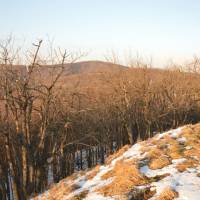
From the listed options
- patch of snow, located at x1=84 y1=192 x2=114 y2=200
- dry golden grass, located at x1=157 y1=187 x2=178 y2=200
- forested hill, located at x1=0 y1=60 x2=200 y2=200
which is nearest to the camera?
dry golden grass, located at x1=157 y1=187 x2=178 y2=200

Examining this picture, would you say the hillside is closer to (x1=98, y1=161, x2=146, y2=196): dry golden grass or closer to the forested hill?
(x1=98, y1=161, x2=146, y2=196): dry golden grass

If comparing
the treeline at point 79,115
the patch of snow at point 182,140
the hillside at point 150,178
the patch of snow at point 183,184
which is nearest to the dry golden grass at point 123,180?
the hillside at point 150,178

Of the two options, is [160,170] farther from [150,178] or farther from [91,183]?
[91,183]

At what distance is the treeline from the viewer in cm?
1378

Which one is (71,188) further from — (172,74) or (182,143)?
(172,74)

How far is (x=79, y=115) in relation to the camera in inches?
928

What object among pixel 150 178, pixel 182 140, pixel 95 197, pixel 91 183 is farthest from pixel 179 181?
pixel 182 140

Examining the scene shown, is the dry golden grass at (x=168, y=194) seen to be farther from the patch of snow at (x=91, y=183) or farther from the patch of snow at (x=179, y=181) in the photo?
the patch of snow at (x=91, y=183)

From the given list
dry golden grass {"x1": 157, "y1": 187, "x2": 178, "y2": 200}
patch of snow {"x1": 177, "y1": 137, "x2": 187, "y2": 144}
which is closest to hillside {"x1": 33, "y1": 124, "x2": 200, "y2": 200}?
dry golden grass {"x1": 157, "y1": 187, "x2": 178, "y2": 200}

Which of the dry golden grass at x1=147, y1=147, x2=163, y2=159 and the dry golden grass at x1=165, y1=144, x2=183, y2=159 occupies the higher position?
the dry golden grass at x1=165, y1=144, x2=183, y2=159

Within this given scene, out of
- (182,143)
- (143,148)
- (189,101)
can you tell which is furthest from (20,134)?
(189,101)

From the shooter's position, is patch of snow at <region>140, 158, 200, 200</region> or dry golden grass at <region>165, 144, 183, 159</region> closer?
patch of snow at <region>140, 158, 200, 200</region>

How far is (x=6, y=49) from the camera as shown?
12711 mm

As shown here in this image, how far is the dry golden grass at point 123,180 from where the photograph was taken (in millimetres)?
6847
